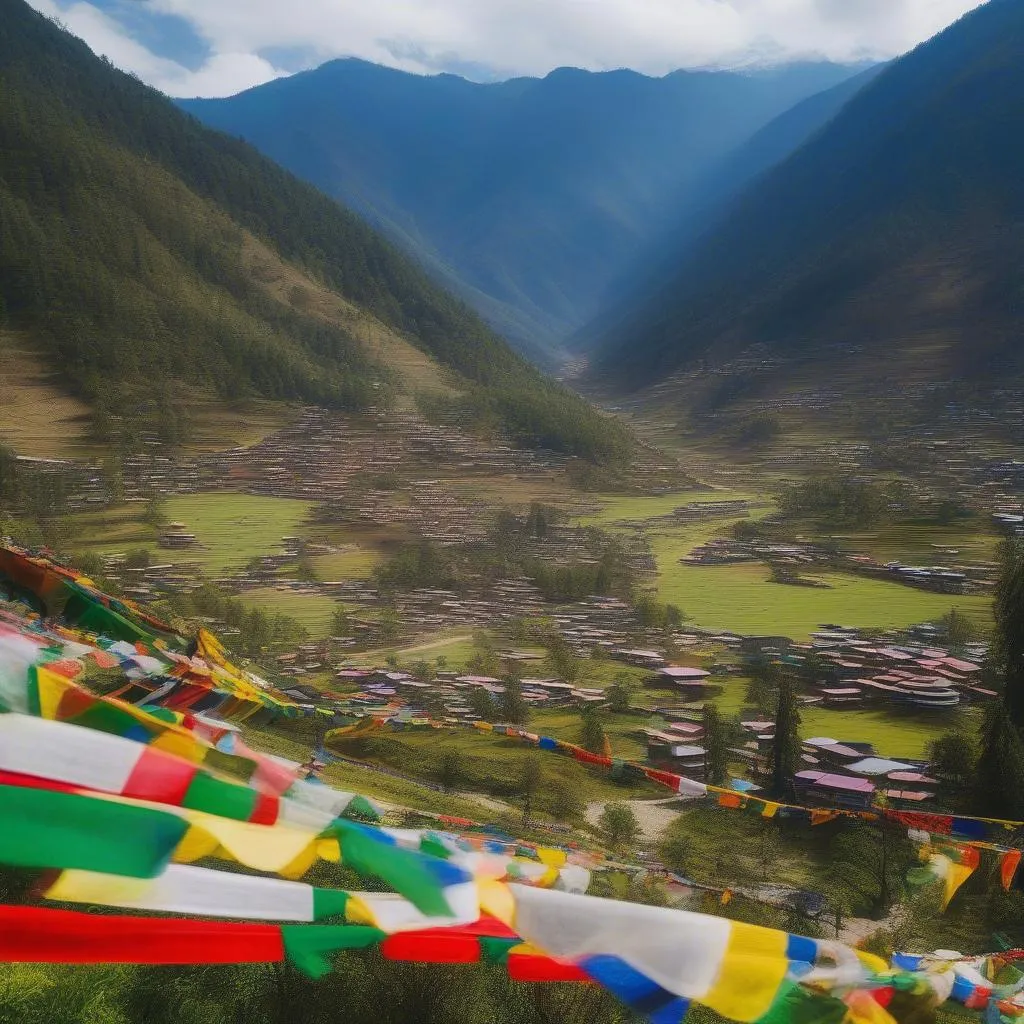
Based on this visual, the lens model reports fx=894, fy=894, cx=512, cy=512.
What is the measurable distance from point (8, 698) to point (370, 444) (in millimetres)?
46216

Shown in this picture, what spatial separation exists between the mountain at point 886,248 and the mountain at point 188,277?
2549cm

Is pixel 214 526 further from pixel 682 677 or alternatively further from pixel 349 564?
pixel 682 677

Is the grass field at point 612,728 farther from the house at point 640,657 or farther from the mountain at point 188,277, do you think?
the mountain at point 188,277

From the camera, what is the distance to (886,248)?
8444 centimetres

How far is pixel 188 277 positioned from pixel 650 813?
54.4 meters

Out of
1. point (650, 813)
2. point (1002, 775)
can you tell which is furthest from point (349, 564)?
point (1002, 775)

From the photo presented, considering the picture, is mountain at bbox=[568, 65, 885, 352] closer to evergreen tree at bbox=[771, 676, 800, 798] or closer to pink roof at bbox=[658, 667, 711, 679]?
pink roof at bbox=[658, 667, 711, 679]

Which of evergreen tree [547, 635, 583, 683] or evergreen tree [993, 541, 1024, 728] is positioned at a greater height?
evergreen tree [993, 541, 1024, 728]

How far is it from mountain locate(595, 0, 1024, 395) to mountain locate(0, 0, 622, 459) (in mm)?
25495

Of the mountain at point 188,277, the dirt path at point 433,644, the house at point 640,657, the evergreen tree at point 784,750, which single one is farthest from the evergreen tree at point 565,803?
the mountain at point 188,277

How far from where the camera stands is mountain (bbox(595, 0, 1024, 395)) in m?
72.3

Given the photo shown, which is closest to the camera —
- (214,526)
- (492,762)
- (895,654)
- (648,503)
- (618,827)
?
(618,827)

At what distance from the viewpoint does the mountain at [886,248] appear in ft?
237

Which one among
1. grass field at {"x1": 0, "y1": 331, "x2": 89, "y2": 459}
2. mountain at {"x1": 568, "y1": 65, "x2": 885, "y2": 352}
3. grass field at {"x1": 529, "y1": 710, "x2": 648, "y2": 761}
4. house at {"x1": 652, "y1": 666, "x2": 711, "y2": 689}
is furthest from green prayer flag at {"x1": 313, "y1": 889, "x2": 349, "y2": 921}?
mountain at {"x1": 568, "y1": 65, "x2": 885, "y2": 352}
